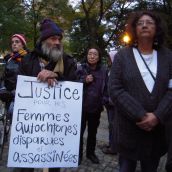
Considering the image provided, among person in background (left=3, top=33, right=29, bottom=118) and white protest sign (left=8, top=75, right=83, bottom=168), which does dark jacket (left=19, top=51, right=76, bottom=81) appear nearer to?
white protest sign (left=8, top=75, right=83, bottom=168)

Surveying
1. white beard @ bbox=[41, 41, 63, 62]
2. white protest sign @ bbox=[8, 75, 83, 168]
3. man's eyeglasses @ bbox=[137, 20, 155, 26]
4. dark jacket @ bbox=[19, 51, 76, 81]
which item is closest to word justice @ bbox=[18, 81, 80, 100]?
white protest sign @ bbox=[8, 75, 83, 168]

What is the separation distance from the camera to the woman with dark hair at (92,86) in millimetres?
6348

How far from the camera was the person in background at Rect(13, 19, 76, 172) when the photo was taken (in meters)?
4.07

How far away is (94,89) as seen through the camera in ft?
21.0

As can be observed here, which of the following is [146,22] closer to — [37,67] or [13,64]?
[37,67]

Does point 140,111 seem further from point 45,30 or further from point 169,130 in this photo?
point 45,30

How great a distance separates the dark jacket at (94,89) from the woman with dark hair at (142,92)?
8.40 ft

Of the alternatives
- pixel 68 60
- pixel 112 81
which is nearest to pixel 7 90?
pixel 68 60

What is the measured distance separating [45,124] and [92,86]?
2.44 metres

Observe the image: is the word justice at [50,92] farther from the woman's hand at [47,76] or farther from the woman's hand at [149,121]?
the woman's hand at [149,121]

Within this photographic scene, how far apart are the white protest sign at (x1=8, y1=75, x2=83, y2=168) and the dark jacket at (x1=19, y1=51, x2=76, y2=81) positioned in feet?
0.47

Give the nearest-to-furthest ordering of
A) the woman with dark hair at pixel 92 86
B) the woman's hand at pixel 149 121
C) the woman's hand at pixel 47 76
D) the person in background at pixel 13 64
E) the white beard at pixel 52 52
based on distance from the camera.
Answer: the woman's hand at pixel 149 121, the woman's hand at pixel 47 76, the white beard at pixel 52 52, the person in background at pixel 13 64, the woman with dark hair at pixel 92 86

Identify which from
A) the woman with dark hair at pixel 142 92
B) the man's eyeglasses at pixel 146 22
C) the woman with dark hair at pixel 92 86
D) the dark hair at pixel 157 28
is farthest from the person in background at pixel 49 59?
the woman with dark hair at pixel 92 86

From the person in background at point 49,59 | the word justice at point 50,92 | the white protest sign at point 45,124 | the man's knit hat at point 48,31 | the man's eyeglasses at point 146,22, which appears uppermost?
the man's eyeglasses at point 146,22
